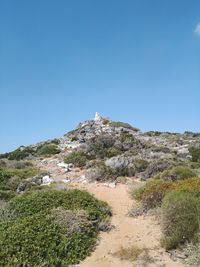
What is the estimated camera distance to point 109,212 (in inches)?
592

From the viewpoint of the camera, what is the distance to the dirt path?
11258 millimetres

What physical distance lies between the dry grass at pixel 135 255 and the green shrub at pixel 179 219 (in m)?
0.68

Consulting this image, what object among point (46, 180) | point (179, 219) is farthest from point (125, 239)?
point (46, 180)

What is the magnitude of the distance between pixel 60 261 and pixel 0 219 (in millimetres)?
3645

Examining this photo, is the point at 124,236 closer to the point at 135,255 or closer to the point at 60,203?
the point at 135,255

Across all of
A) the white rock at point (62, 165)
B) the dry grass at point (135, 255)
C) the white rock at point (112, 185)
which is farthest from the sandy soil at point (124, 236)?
the white rock at point (62, 165)

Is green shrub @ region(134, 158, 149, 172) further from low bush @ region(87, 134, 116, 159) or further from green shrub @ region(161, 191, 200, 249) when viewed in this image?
green shrub @ region(161, 191, 200, 249)

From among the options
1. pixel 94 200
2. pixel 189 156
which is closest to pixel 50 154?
pixel 189 156

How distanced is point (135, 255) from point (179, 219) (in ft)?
5.35

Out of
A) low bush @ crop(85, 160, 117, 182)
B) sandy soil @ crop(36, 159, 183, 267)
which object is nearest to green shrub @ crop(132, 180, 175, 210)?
sandy soil @ crop(36, 159, 183, 267)

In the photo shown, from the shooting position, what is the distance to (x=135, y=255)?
11531 mm

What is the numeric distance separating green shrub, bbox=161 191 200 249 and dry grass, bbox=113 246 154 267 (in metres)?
0.68

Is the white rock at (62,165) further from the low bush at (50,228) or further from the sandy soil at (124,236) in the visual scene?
the low bush at (50,228)

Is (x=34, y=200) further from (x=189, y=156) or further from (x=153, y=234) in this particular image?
(x=189, y=156)
